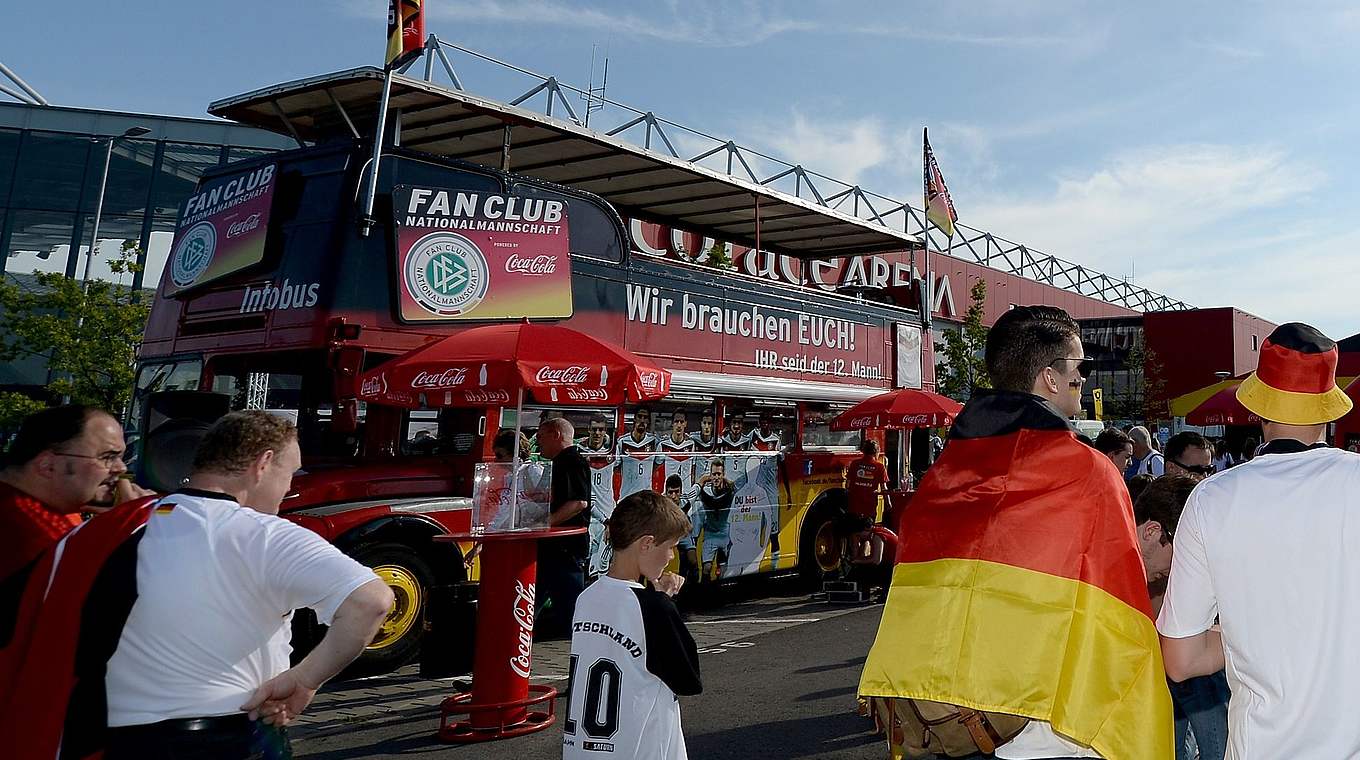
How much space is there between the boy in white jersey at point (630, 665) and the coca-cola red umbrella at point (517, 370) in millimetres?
2944

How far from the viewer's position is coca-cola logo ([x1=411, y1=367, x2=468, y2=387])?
20.1 feet

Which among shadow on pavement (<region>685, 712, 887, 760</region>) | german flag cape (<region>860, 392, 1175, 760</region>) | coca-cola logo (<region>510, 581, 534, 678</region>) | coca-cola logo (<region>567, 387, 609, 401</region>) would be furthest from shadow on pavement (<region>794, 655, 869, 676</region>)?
german flag cape (<region>860, 392, 1175, 760</region>)

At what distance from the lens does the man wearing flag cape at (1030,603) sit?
7.03ft

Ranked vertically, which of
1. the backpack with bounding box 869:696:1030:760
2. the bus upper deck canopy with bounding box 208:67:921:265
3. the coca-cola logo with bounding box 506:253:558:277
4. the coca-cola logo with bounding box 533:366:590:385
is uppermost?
the bus upper deck canopy with bounding box 208:67:921:265

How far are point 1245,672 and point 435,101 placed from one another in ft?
24.4

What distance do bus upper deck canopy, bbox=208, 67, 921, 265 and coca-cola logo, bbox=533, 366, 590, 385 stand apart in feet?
9.97

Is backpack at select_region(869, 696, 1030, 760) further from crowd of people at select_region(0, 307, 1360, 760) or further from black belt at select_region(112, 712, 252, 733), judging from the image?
black belt at select_region(112, 712, 252, 733)

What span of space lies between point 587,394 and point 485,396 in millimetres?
790

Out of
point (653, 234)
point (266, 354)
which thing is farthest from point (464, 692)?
point (653, 234)

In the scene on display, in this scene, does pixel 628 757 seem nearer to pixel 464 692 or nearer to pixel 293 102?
pixel 464 692

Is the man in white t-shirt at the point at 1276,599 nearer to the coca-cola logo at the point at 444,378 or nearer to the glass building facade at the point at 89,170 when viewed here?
the coca-cola logo at the point at 444,378

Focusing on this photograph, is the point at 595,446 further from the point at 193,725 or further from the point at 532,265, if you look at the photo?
the point at 193,725

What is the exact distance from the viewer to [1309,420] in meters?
2.36

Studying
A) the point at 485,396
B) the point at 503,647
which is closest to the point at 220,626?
the point at 503,647
